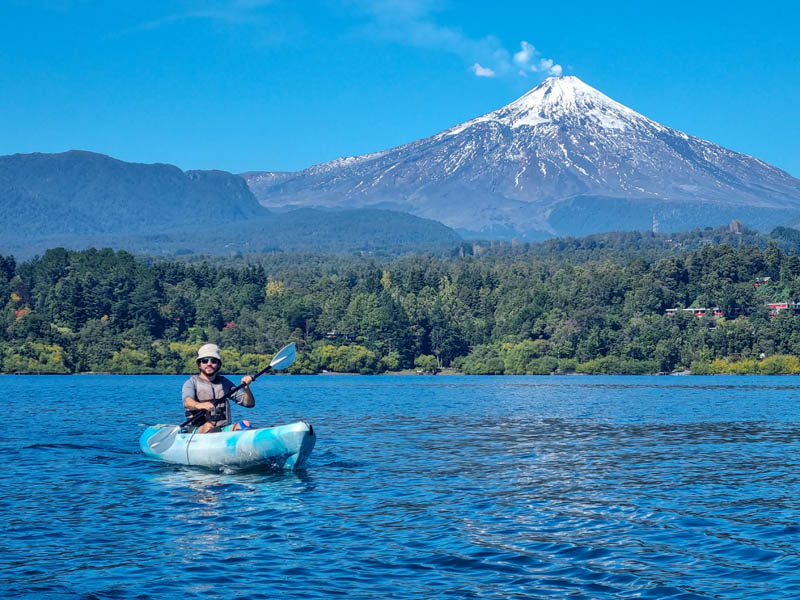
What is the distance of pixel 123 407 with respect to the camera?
66.7 m

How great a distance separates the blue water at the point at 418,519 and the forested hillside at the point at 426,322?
10838 cm

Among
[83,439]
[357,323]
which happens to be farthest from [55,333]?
[83,439]

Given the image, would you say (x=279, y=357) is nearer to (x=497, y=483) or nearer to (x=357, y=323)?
(x=497, y=483)

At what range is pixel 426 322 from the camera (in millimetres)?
175250

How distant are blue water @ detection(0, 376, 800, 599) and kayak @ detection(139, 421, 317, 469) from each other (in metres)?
0.41

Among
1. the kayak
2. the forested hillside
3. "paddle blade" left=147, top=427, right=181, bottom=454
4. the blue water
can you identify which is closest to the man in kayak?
the kayak

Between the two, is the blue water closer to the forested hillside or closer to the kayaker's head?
the kayaker's head

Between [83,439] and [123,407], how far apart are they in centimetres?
2494

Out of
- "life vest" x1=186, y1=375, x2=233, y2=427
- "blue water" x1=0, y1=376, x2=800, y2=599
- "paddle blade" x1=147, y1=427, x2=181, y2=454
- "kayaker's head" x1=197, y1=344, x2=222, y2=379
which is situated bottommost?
"blue water" x1=0, y1=376, x2=800, y2=599

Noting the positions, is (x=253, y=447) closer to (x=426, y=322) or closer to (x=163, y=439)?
(x=163, y=439)

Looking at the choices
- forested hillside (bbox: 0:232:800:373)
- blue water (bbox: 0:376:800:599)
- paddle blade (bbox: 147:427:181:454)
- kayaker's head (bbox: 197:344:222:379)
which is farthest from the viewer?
forested hillside (bbox: 0:232:800:373)

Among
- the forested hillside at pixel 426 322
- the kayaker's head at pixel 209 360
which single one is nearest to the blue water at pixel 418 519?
the kayaker's head at pixel 209 360

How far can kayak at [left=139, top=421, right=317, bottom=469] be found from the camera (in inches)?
1156

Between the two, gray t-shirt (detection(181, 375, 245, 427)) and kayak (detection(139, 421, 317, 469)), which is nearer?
kayak (detection(139, 421, 317, 469))
